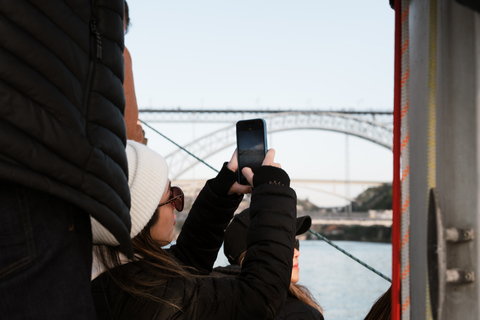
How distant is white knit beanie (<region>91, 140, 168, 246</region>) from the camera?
1.09m

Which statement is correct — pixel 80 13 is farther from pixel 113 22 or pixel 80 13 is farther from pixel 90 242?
pixel 90 242

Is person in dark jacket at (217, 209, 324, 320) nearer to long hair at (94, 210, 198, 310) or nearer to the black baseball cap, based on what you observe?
the black baseball cap

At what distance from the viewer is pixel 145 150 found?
1.19 m

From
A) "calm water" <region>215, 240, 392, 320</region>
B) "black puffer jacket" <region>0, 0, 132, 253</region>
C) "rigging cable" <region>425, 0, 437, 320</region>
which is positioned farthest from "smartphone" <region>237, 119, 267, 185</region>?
"calm water" <region>215, 240, 392, 320</region>

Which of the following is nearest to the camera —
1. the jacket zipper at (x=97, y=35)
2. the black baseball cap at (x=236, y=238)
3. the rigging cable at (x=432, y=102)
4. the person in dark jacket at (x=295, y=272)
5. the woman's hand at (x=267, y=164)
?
the rigging cable at (x=432, y=102)

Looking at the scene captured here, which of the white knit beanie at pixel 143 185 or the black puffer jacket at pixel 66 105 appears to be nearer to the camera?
the black puffer jacket at pixel 66 105

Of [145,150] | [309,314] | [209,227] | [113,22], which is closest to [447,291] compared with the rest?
[113,22]

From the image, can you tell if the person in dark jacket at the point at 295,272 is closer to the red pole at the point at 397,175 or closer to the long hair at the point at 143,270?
the long hair at the point at 143,270

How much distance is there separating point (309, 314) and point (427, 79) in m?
1.01

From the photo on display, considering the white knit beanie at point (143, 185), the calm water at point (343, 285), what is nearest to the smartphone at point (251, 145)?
the white knit beanie at point (143, 185)

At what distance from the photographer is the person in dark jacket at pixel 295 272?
5.34ft

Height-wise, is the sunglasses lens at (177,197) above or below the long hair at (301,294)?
above

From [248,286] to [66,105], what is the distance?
455 millimetres

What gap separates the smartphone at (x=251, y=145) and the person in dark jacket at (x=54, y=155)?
47cm
